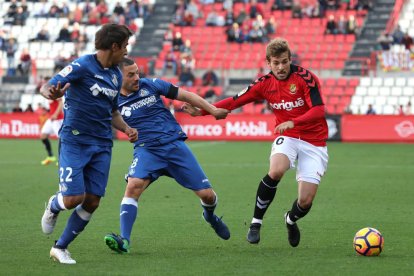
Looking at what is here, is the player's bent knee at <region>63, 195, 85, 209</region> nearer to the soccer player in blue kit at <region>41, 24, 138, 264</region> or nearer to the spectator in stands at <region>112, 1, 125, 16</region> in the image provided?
the soccer player in blue kit at <region>41, 24, 138, 264</region>

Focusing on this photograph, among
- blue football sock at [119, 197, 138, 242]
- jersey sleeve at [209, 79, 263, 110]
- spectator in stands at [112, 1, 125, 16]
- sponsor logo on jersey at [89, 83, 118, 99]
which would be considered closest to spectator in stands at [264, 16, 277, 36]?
spectator in stands at [112, 1, 125, 16]

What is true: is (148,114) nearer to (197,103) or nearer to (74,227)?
(197,103)

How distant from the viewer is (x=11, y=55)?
43438mm

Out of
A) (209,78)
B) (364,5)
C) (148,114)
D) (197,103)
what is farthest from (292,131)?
(364,5)

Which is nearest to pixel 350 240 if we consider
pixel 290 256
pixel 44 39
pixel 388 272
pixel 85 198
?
pixel 290 256

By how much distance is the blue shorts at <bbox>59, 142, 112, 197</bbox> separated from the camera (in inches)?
365

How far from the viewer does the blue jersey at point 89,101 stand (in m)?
9.30

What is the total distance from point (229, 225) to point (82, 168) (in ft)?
12.5

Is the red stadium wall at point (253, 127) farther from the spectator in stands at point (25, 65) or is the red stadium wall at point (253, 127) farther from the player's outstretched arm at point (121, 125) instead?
the player's outstretched arm at point (121, 125)

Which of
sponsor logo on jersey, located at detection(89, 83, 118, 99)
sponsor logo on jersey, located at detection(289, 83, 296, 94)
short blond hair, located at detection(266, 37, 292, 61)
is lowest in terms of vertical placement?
sponsor logo on jersey, located at detection(289, 83, 296, 94)

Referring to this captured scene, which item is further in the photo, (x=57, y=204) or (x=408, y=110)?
(x=408, y=110)

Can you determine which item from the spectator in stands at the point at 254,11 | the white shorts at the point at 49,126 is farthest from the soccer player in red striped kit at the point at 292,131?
the spectator in stands at the point at 254,11

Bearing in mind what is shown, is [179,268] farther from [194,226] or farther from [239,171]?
[239,171]

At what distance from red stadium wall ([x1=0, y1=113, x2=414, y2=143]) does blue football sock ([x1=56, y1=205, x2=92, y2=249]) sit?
75.6 feet
